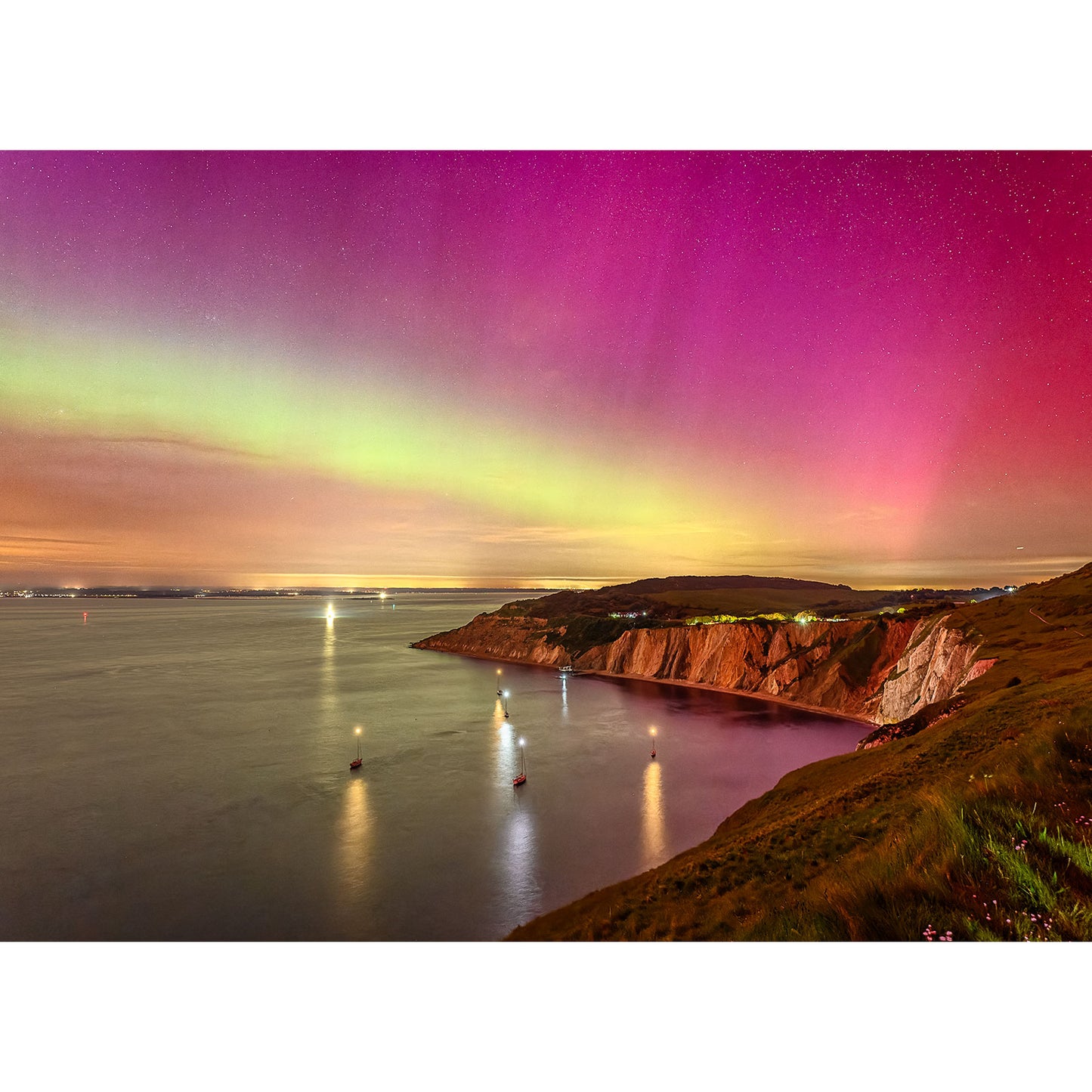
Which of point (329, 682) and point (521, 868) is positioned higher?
point (521, 868)

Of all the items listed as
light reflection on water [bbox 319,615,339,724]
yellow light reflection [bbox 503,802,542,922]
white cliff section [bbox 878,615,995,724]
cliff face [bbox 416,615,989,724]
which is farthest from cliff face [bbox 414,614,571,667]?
yellow light reflection [bbox 503,802,542,922]

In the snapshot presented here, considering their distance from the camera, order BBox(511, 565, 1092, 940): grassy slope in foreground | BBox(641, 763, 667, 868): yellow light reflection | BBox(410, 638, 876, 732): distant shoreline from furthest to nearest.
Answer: BBox(410, 638, 876, 732): distant shoreline, BBox(641, 763, 667, 868): yellow light reflection, BBox(511, 565, 1092, 940): grassy slope in foreground

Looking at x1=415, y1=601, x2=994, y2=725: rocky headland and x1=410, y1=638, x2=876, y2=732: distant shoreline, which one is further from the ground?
x1=415, y1=601, x2=994, y2=725: rocky headland

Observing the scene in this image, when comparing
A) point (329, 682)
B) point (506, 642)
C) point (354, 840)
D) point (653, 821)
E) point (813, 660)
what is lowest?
point (329, 682)

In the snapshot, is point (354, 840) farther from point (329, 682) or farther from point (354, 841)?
point (329, 682)

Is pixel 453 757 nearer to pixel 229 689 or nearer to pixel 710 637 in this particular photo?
pixel 229 689

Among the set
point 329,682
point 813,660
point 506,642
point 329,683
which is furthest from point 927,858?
point 506,642

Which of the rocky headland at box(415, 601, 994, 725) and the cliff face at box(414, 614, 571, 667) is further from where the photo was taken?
the cliff face at box(414, 614, 571, 667)

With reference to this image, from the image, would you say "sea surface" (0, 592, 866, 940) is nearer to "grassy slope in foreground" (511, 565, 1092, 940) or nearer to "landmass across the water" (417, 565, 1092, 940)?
"landmass across the water" (417, 565, 1092, 940)
